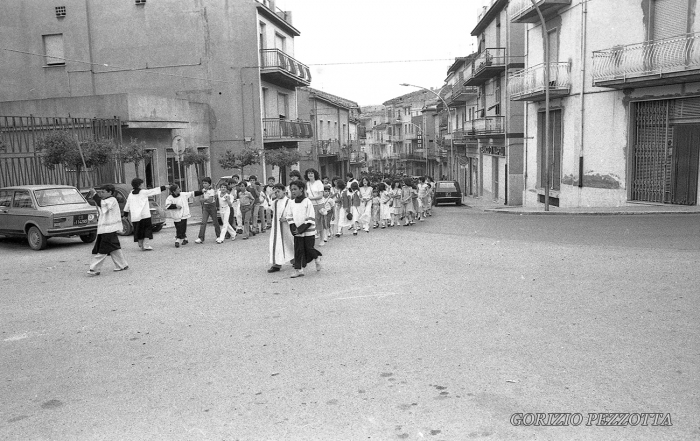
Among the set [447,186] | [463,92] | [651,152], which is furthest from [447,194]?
[651,152]

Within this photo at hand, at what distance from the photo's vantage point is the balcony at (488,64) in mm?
35594

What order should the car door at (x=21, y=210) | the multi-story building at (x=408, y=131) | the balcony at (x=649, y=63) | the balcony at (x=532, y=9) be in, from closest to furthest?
the car door at (x=21, y=210), the balcony at (x=649, y=63), the balcony at (x=532, y=9), the multi-story building at (x=408, y=131)

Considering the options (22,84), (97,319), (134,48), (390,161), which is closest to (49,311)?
(97,319)

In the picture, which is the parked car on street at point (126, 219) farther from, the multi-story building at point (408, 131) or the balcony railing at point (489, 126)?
the multi-story building at point (408, 131)

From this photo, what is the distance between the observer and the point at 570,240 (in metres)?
13.8

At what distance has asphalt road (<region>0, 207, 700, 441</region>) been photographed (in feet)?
15.2

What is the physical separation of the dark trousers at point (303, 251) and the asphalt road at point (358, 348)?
0.96 ft

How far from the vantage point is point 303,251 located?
1047 centimetres

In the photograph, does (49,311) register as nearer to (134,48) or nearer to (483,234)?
(483,234)

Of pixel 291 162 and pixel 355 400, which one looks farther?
pixel 291 162

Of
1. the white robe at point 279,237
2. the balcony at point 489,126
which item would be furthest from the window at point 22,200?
the balcony at point 489,126

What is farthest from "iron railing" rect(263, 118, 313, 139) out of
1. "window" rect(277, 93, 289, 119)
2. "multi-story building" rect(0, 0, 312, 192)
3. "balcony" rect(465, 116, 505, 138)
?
"balcony" rect(465, 116, 505, 138)

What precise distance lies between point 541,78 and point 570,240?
13.4m

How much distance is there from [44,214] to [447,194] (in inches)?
974
